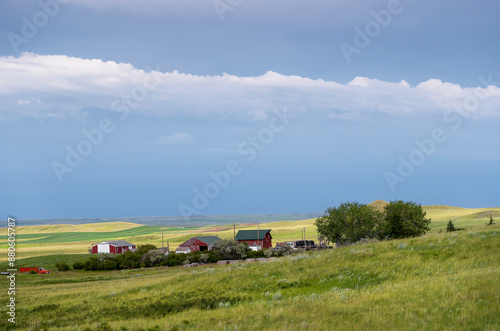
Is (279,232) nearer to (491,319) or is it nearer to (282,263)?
(282,263)

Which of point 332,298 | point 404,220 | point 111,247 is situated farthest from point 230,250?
point 332,298

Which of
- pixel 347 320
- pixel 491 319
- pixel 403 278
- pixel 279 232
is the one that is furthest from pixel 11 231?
pixel 279 232

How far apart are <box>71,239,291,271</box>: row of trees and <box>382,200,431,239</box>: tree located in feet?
70.8

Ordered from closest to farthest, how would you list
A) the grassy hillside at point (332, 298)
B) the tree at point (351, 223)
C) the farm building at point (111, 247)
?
the grassy hillside at point (332, 298) < the tree at point (351, 223) < the farm building at point (111, 247)

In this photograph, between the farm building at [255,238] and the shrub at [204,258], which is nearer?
the shrub at [204,258]

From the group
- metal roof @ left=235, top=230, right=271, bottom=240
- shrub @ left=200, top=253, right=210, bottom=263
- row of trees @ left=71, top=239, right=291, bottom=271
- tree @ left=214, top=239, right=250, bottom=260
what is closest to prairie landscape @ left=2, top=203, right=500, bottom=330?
shrub @ left=200, top=253, right=210, bottom=263

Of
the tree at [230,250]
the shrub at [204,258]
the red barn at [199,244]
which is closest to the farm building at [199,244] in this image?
the red barn at [199,244]

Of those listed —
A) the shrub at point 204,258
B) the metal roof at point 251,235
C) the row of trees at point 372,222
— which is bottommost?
the shrub at point 204,258

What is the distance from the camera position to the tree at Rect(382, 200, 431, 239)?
243 ft

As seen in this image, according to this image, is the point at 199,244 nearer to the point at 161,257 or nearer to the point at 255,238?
the point at 255,238

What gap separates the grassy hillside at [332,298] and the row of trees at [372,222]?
51389 mm

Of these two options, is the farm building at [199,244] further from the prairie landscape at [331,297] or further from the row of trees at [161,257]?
the prairie landscape at [331,297]

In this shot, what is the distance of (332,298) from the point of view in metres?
14.1

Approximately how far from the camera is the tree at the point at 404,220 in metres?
74.2
